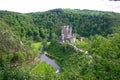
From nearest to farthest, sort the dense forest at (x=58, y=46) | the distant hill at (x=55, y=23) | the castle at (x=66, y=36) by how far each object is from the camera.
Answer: the dense forest at (x=58, y=46), the castle at (x=66, y=36), the distant hill at (x=55, y=23)

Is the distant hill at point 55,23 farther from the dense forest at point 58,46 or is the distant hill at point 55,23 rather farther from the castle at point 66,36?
the castle at point 66,36

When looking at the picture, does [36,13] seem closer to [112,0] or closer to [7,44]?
[112,0]

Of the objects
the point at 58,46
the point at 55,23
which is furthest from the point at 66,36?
the point at 55,23

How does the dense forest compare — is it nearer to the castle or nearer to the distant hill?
the distant hill

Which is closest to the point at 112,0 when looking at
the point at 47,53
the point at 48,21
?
the point at 48,21

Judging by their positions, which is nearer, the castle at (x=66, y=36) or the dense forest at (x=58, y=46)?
the dense forest at (x=58, y=46)

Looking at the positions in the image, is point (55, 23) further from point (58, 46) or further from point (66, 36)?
point (58, 46)

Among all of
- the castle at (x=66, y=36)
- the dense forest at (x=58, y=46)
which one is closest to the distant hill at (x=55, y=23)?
the dense forest at (x=58, y=46)

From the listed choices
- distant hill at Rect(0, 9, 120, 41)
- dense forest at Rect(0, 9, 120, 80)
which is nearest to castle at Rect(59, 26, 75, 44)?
dense forest at Rect(0, 9, 120, 80)
